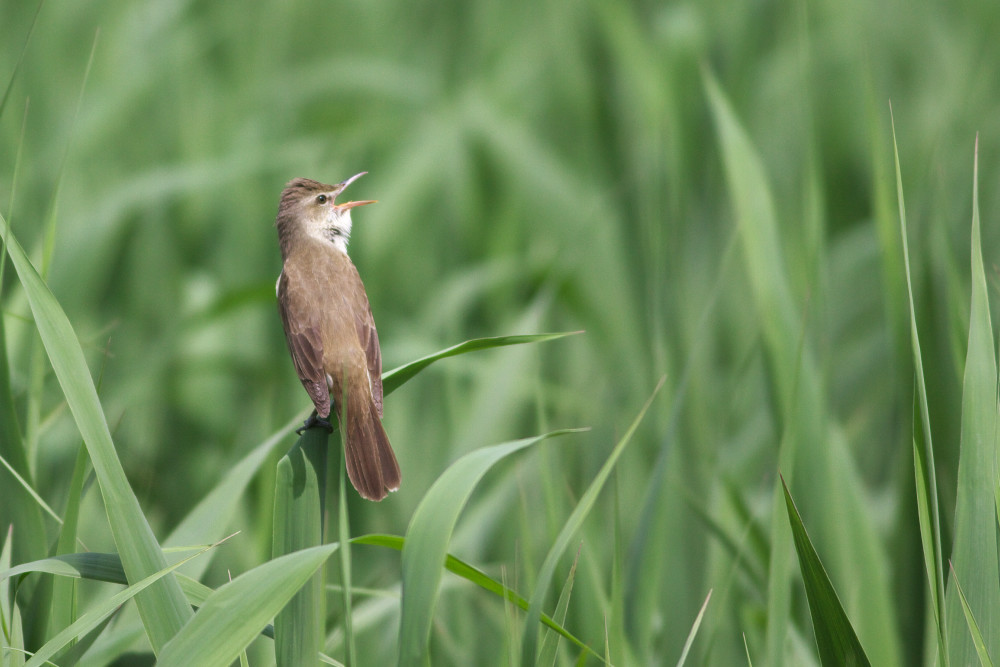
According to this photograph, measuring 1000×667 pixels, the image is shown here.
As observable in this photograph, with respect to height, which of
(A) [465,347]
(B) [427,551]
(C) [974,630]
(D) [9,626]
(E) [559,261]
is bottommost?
(C) [974,630]

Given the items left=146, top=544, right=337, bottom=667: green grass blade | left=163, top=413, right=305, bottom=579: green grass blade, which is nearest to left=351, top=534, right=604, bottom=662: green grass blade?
left=146, top=544, right=337, bottom=667: green grass blade

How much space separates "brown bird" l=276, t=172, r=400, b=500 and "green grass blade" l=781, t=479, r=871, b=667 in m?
0.70

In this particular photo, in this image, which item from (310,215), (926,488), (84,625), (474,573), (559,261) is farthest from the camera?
(559,261)

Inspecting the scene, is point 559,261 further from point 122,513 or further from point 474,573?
point 122,513

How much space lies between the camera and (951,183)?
418cm

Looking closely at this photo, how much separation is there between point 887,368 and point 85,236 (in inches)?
125

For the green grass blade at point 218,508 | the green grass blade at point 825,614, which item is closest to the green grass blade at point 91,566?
the green grass blade at point 218,508

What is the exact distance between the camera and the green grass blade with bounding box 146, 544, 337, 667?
126cm

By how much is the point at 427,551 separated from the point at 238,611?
0.26 m

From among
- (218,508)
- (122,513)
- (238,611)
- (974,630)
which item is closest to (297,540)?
(238,611)

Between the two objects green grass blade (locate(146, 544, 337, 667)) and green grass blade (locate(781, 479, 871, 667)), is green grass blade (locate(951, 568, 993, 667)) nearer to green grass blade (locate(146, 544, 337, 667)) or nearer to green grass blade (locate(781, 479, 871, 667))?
green grass blade (locate(781, 479, 871, 667))

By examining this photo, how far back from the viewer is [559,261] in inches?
147

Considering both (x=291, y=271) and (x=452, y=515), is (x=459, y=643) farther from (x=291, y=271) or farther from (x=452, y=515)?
(x=452, y=515)

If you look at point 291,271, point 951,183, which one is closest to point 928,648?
point 291,271
